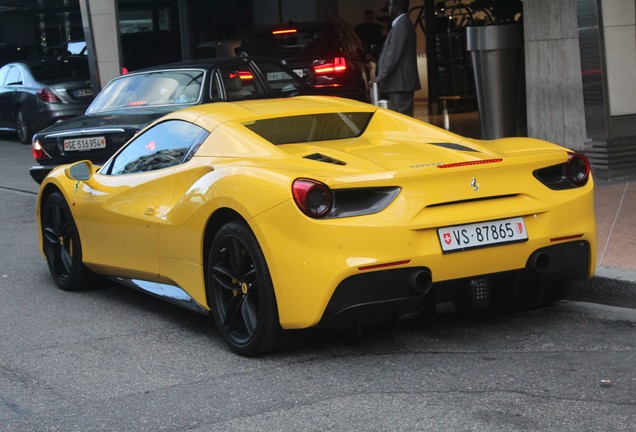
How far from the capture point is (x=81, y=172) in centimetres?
748

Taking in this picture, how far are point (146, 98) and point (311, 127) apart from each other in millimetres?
5092

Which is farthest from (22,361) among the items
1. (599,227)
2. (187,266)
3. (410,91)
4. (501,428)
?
(410,91)

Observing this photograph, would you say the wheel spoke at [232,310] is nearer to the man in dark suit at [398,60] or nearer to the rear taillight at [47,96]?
the man in dark suit at [398,60]

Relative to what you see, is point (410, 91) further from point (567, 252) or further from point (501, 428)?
point (501, 428)

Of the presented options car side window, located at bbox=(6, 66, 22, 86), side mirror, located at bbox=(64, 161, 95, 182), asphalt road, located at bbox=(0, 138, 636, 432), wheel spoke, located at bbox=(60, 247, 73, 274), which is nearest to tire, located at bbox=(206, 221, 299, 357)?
asphalt road, located at bbox=(0, 138, 636, 432)

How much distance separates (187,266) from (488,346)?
169 centimetres

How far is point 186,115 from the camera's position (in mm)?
6730

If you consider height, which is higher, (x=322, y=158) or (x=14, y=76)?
(x=14, y=76)

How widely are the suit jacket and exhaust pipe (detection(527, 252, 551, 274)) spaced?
672 cm

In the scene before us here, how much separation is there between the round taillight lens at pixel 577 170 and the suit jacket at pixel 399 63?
250 inches

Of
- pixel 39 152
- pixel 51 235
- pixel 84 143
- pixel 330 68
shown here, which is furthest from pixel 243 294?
pixel 330 68

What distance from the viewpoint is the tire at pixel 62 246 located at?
25.0ft

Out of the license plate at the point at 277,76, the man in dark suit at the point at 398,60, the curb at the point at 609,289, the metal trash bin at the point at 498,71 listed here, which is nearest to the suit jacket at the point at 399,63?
the man in dark suit at the point at 398,60

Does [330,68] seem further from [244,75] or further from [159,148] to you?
[159,148]
